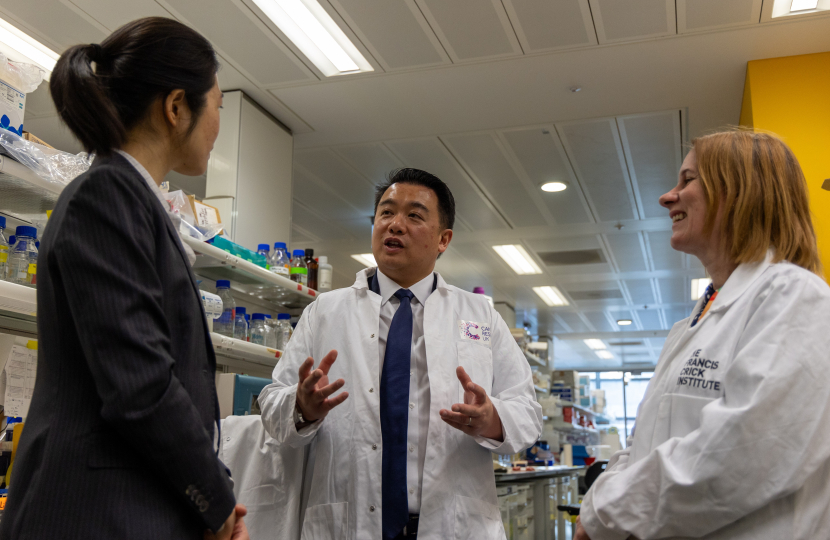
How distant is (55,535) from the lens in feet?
3.05

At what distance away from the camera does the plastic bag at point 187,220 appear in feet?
10.1

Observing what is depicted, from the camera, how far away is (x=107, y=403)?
943mm

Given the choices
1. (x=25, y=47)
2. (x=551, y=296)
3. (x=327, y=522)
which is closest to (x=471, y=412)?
(x=327, y=522)

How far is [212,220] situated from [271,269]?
0.44 meters

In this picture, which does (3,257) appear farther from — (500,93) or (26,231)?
(500,93)

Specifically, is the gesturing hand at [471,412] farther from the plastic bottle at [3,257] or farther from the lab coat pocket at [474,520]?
the plastic bottle at [3,257]

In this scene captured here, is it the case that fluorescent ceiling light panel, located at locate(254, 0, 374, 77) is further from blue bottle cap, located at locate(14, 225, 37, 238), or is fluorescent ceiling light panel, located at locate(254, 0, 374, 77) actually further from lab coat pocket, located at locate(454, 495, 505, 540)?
lab coat pocket, located at locate(454, 495, 505, 540)

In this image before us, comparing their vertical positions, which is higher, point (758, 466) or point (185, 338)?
point (185, 338)

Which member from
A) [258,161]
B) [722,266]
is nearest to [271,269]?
[258,161]

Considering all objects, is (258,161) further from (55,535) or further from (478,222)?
(55,535)

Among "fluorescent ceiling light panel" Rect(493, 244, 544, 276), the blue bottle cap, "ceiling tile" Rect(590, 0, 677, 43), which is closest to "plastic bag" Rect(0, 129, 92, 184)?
the blue bottle cap

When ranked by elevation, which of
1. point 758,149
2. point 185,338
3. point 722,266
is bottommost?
point 185,338

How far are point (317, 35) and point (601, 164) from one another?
2.68m

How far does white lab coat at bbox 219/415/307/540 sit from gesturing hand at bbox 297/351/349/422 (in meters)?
0.35
